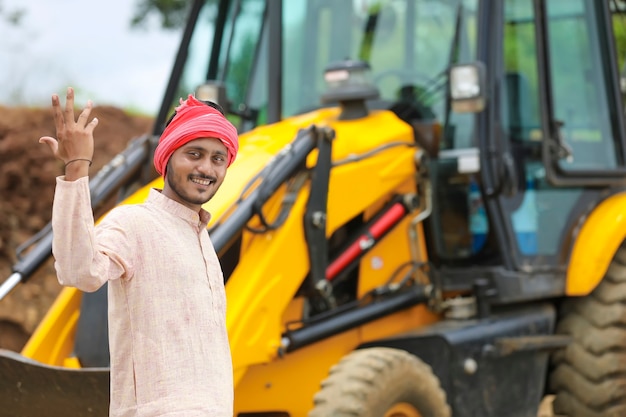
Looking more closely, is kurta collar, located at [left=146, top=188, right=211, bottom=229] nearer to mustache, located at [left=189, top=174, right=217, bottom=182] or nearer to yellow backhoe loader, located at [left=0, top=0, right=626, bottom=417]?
mustache, located at [left=189, top=174, right=217, bottom=182]

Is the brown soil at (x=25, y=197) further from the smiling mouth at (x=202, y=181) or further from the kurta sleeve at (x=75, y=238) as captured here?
the kurta sleeve at (x=75, y=238)

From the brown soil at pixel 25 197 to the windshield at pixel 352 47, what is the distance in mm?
3361

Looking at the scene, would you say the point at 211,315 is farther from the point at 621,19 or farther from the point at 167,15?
the point at 167,15

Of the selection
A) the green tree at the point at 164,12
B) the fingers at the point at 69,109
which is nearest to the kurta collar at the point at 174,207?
the fingers at the point at 69,109

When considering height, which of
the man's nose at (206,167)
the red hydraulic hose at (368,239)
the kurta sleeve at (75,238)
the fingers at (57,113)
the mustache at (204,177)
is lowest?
the kurta sleeve at (75,238)

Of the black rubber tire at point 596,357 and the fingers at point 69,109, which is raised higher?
the fingers at point 69,109

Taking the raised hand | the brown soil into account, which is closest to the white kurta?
the raised hand

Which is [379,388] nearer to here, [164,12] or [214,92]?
[214,92]

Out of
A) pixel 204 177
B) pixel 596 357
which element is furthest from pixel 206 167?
pixel 596 357

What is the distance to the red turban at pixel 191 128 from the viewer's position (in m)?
2.83

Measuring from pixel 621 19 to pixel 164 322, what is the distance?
451 centimetres

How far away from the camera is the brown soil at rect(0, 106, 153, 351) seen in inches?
350

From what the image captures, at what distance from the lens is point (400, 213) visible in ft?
17.8

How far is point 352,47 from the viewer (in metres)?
6.05
